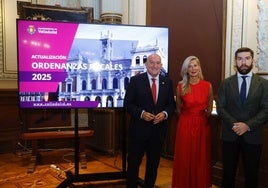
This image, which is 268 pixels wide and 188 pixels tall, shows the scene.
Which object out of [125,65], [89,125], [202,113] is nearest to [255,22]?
[202,113]

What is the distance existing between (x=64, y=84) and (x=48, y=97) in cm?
20

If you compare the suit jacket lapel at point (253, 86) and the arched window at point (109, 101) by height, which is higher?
the suit jacket lapel at point (253, 86)

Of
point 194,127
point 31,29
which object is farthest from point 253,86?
point 31,29

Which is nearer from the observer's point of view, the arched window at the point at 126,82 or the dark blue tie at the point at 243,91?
the dark blue tie at the point at 243,91

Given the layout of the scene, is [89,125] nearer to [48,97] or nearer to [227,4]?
[48,97]

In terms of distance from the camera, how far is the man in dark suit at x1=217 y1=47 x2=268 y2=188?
2648mm

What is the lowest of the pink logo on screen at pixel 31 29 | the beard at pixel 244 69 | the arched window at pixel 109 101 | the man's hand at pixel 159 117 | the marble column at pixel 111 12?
the man's hand at pixel 159 117

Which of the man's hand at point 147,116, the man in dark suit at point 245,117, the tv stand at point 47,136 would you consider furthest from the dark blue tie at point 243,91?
the tv stand at point 47,136

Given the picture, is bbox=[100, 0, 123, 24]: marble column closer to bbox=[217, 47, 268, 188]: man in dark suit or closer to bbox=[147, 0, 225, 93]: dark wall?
bbox=[147, 0, 225, 93]: dark wall

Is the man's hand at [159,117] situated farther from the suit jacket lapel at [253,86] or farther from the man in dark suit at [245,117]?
the suit jacket lapel at [253,86]

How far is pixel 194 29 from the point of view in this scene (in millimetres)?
4289

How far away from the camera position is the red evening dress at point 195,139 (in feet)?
9.93

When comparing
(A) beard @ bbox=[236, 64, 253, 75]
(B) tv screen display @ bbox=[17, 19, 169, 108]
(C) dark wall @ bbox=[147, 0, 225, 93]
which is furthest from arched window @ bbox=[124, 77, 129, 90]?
(C) dark wall @ bbox=[147, 0, 225, 93]

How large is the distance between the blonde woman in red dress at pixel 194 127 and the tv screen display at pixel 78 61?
0.53 metres
